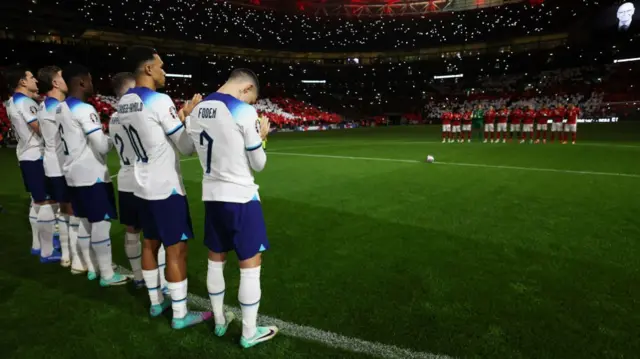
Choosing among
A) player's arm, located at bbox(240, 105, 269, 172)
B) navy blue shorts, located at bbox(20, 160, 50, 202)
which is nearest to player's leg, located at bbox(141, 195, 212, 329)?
player's arm, located at bbox(240, 105, 269, 172)

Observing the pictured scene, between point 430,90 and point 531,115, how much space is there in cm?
4495

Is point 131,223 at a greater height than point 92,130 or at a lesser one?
lesser

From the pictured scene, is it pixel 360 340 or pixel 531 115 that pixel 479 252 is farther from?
pixel 531 115

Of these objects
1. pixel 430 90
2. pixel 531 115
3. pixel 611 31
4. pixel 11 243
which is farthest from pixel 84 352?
pixel 430 90

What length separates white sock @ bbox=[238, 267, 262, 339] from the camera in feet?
9.80

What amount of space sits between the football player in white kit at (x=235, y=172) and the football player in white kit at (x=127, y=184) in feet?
3.00

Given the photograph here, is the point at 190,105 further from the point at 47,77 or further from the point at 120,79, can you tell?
the point at 47,77

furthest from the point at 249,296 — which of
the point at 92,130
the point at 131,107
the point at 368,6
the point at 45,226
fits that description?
the point at 368,6

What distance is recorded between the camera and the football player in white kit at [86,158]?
3988mm

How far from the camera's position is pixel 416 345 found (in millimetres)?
3066

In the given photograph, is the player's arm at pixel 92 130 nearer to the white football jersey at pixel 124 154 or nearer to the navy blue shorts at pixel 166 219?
the white football jersey at pixel 124 154

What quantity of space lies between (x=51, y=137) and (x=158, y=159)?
232 cm

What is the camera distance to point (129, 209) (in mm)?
3742

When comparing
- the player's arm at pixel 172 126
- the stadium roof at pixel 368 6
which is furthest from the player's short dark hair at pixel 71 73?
the stadium roof at pixel 368 6
